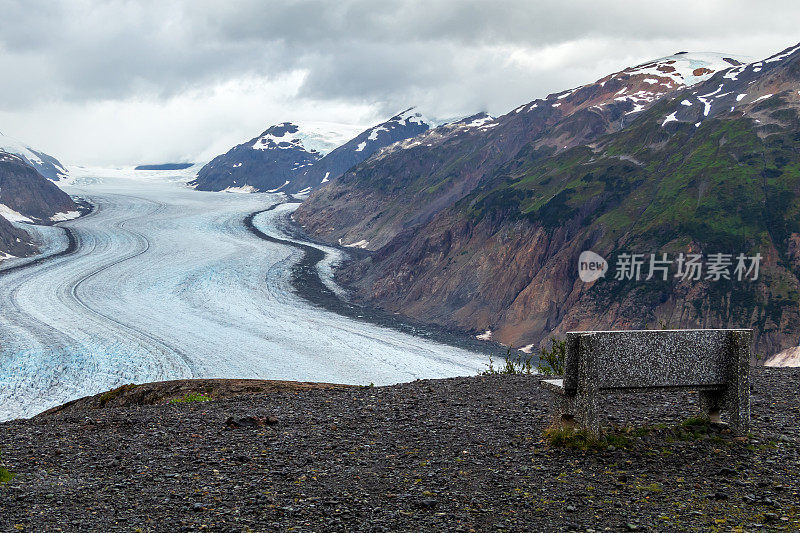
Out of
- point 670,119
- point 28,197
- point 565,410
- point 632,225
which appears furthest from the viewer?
point 28,197

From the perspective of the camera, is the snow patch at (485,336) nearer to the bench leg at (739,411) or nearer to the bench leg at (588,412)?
the bench leg at (739,411)

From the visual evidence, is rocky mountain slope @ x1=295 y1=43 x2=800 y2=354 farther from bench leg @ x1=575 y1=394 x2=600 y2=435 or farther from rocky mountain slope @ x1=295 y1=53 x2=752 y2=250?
bench leg @ x1=575 y1=394 x2=600 y2=435

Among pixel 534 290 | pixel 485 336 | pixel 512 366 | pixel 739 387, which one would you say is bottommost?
pixel 485 336

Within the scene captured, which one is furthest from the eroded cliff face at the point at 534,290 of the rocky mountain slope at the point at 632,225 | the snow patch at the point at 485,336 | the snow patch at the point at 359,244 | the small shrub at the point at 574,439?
the small shrub at the point at 574,439

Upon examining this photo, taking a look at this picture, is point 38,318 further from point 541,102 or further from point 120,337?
point 541,102

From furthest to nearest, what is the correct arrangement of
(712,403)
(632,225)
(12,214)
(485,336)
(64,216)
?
(64,216) → (12,214) → (485,336) → (632,225) → (712,403)

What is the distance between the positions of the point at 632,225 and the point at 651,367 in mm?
58500

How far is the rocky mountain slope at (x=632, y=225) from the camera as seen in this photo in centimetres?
5512

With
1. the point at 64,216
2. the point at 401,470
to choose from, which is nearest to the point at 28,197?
the point at 64,216

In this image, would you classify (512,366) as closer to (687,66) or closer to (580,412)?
(580,412)

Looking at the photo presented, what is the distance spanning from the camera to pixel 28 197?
12850cm

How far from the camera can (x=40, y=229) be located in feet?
322

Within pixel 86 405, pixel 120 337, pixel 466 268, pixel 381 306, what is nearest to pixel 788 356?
pixel 466 268

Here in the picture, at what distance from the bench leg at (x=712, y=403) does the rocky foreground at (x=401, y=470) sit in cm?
34
